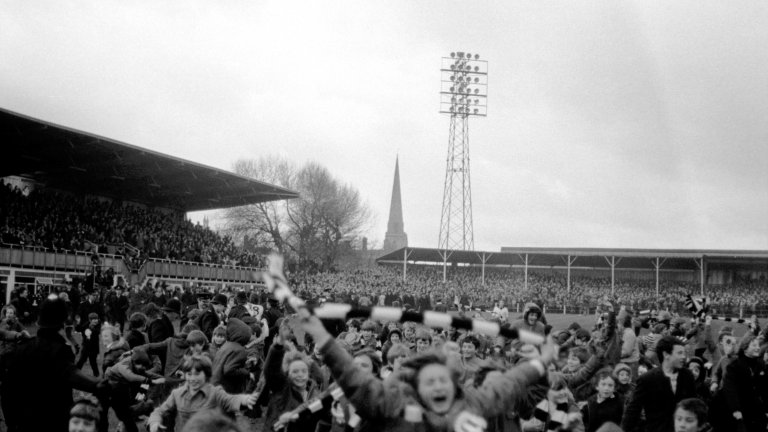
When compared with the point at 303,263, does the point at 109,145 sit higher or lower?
higher

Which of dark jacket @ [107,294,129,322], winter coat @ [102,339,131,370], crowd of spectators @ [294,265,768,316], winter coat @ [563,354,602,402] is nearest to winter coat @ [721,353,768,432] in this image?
winter coat @ [563,354,602,402]

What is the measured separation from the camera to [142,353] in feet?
26.9

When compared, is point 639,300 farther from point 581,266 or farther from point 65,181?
point 65,181

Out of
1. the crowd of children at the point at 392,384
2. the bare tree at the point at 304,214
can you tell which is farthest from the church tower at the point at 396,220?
the crowd of children at the point at 392,384

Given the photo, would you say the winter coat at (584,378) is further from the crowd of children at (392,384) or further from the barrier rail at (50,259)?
the barrier rail at (50,259)

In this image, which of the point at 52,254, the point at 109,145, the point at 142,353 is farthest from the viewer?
the point at 109,145

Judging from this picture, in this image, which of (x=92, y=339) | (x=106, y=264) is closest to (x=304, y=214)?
(x=106, y=264)

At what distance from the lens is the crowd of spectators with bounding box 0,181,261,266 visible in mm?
31281

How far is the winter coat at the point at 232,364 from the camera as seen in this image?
23.7 feet

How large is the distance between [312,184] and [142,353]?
5609 cm

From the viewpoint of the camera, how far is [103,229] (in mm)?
36438

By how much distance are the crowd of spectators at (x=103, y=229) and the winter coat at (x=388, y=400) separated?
2988cm

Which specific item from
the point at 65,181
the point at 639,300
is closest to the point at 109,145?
the point at 65,181

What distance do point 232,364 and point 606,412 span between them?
381 centimetres
